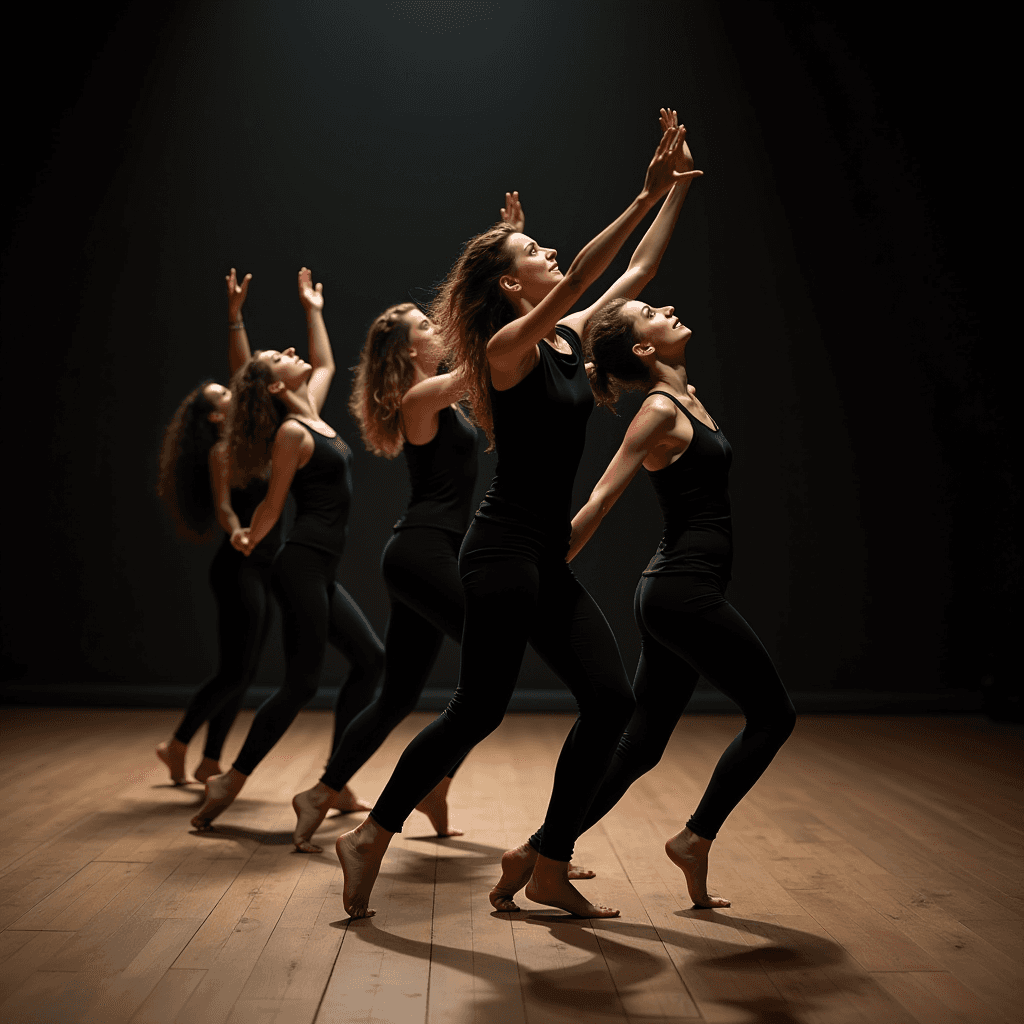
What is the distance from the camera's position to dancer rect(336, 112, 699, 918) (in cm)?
236

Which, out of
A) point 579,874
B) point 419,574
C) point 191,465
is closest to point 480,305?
point 419,574

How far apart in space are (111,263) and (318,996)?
5680 mm

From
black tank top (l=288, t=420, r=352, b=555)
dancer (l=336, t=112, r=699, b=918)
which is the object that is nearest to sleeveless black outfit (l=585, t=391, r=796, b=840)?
dancer (l=336, t=112, r=699, b=918)

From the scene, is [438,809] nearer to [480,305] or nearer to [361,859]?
[361,859]

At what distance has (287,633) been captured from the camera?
138 inches

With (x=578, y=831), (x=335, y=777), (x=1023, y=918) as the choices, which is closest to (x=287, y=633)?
(x=335, y=777)

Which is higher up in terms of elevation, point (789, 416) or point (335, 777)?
point (789, 416)

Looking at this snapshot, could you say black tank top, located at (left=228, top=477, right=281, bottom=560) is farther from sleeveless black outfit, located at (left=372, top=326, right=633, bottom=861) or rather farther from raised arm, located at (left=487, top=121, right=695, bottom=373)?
raised arm, located at (left=487, top=121, right=695, bottom=373)

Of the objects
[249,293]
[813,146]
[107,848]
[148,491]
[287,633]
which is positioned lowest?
[107,848]

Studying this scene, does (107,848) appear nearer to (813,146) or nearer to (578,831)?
(578,831)

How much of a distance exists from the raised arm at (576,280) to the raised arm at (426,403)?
65cm

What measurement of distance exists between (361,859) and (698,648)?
90 cm

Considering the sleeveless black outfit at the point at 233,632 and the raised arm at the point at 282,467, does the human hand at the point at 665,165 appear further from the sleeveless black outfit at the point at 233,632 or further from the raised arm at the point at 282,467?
the sleeveless black outfit at the point at 233,632

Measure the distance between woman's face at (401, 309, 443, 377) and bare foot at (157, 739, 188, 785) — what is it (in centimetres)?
193
